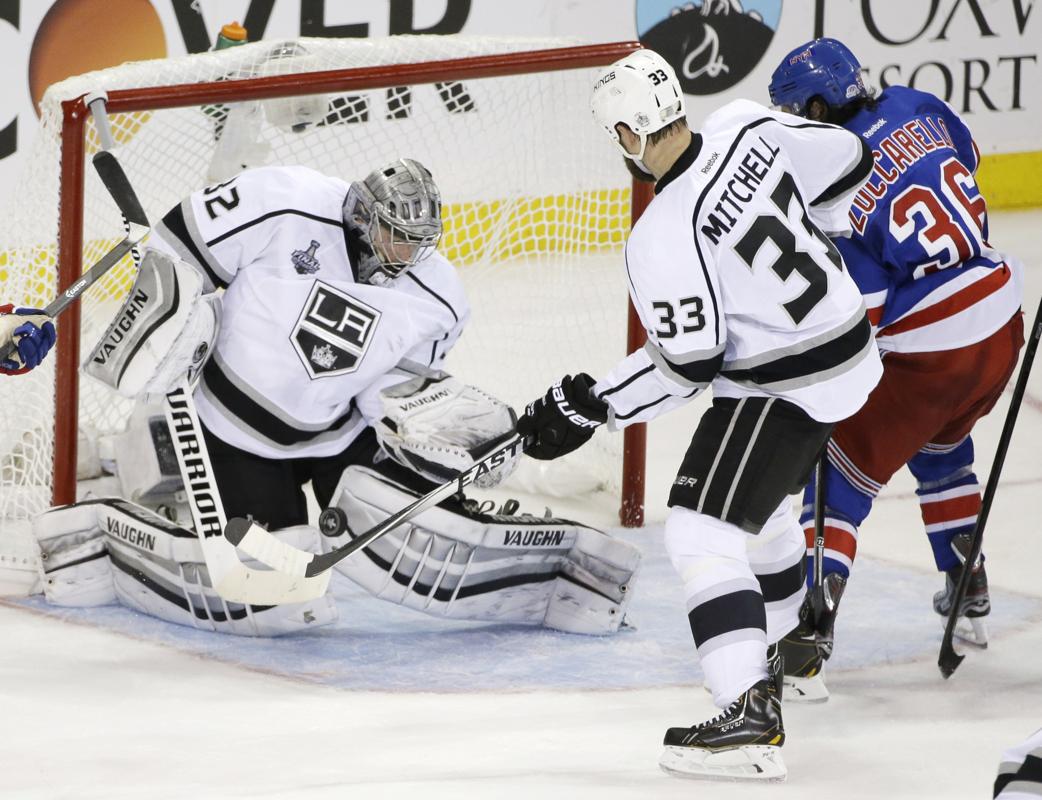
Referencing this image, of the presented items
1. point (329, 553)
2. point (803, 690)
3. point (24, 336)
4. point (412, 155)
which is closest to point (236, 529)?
point (329, 553)

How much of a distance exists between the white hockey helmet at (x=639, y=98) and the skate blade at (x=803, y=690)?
0.98m

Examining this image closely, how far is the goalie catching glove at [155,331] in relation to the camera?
2.93m

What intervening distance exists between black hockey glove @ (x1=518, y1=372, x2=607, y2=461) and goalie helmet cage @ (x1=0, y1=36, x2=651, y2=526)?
1.01 metres

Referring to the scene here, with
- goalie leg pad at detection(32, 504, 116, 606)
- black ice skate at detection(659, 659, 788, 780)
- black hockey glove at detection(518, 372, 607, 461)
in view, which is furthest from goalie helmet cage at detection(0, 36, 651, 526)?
black ice skate at detection(659, 659, 788, 780)

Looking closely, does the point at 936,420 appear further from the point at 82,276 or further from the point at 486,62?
the point at 82,276

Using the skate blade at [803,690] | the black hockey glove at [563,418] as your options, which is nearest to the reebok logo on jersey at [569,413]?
the black hockey glove at [563,418]

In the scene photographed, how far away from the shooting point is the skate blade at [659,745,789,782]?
2.50 meters

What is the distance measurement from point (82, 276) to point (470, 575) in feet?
2.94

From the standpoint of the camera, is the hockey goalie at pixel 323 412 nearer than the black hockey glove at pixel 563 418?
No

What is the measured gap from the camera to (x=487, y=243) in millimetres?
4785

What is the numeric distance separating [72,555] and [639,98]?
1.48 metres

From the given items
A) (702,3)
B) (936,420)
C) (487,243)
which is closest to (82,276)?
(936,420)

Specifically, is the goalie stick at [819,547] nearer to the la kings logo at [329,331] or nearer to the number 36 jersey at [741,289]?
the number 36 jersey at [741,289]

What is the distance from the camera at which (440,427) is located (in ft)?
10.1
